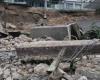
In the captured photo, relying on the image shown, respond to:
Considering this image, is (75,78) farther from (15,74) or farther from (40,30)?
(40,30)

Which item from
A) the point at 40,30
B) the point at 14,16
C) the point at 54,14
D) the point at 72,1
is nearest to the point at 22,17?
the point at 14,16

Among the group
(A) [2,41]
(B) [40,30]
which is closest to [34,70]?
(B) [40,30]

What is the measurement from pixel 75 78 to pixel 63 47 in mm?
1009

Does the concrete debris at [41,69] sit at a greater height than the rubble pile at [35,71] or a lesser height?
greater

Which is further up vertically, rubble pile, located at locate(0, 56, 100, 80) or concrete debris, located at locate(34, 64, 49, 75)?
concrete debris, located at locate(34, 64, 49, 75)

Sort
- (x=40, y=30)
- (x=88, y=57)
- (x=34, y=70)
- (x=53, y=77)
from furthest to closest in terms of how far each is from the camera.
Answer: (x=40, y=30), (x=88, y=57), (x=34, y=70), (x=53, y=77)

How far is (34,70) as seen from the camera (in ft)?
22.3

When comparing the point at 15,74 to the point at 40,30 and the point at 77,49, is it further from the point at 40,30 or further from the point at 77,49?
the point at 40,30

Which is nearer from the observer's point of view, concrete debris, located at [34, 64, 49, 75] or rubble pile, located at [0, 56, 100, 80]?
rubble pile, located at [0, 56, 100, 80]

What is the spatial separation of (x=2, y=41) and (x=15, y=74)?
5.73m

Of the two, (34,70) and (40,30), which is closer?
(34,70)

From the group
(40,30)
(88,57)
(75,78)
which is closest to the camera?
(75,78)

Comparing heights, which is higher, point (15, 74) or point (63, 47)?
point (63, 47)

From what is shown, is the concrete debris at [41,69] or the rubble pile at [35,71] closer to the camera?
the rubble pile at [35,71]
